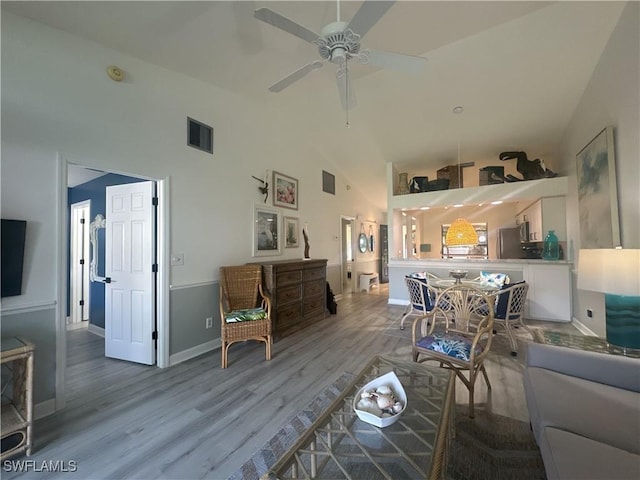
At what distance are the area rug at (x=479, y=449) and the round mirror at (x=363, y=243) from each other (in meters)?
5.61

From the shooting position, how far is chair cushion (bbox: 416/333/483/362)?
6.86 ft

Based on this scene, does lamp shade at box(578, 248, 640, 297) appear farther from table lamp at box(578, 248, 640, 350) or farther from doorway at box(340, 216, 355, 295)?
doorway at box(340, 216, 355, 295)

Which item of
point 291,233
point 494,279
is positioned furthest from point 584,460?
point 291,233

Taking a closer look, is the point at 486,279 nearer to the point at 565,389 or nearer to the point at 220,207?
the point at 565,389

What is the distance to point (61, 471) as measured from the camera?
1.57 metres

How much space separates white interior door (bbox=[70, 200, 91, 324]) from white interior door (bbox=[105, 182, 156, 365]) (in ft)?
6.01

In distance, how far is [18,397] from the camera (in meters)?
1.88

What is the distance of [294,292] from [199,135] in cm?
254

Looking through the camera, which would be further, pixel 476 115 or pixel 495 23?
pixel 476 115

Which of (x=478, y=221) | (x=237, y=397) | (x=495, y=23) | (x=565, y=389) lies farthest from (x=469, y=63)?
(x=478, y=221)

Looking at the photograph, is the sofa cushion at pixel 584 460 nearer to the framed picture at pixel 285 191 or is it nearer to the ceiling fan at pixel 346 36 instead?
the ceiling fan at pixel 346 36

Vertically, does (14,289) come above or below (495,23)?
below

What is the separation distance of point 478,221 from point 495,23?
20.3 ft

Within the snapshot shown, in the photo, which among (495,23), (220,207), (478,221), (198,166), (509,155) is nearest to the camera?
(495,23)
